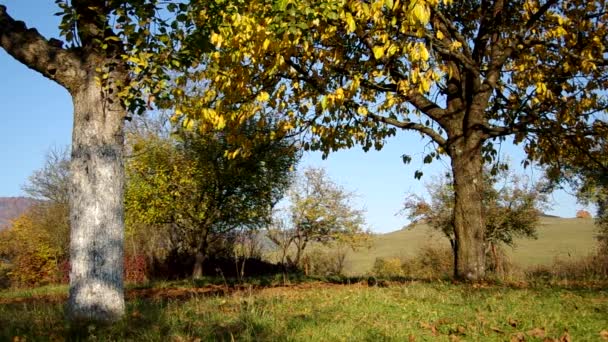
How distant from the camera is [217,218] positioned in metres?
19.8

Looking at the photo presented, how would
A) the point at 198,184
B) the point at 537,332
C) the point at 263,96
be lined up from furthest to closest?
the point at 198,184
the point at 263,96
the point at 537,332

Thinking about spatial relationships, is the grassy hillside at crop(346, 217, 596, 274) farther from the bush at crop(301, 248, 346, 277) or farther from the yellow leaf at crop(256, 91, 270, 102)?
the yellow leaf at crop(256, 91, 270, 102)

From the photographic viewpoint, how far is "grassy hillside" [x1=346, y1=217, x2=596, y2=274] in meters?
35.2

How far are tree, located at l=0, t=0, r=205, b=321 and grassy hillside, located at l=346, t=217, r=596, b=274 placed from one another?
2884 centimetres

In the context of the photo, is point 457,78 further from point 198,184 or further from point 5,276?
point 5,276

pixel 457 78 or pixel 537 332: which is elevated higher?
pixel 457 78

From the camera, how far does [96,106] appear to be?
6.09 meters

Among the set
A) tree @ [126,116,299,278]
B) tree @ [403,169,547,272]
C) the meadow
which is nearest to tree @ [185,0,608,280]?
the meadow

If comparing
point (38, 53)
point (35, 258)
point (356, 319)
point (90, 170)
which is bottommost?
point (356, 319)

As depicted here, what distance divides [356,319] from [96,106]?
4.03m

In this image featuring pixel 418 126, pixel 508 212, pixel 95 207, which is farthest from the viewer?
pixel 508 212

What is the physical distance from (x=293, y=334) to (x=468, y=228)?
605 cm

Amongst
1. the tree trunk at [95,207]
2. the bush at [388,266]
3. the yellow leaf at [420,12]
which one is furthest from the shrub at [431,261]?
the tree trunk at [95,207]

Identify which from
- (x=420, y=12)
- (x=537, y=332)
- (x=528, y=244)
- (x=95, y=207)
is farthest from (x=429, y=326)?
(x=528, y=244)
